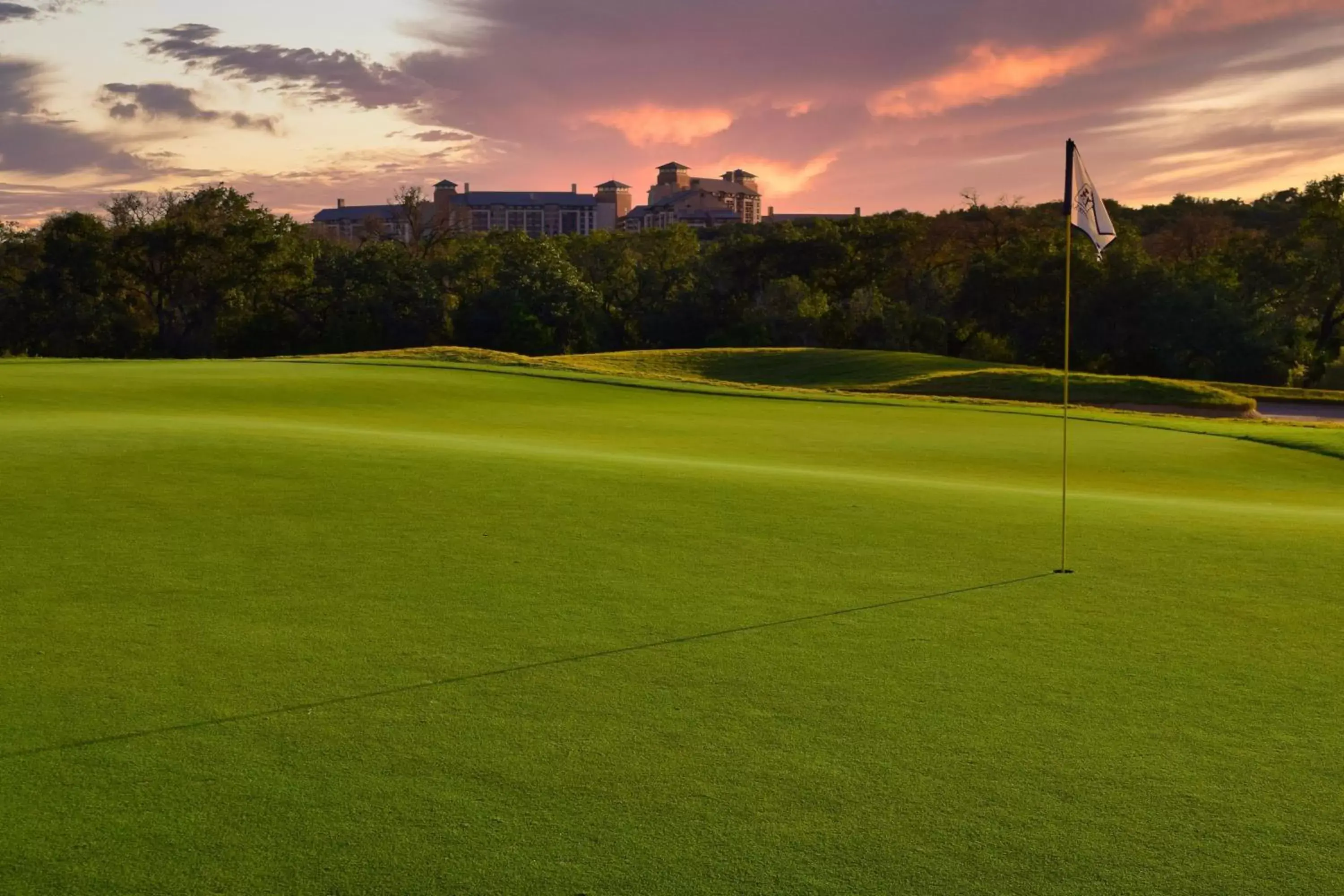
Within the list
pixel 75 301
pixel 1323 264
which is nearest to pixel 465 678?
pixel 75 301

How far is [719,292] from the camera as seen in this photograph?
61.5m

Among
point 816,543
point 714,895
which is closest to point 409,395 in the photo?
point 816,543

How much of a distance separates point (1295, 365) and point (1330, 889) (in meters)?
50.4

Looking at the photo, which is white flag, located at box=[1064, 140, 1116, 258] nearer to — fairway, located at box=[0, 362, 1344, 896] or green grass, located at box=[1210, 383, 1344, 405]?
fairway, located at box=[0, 362, 1344, 896]

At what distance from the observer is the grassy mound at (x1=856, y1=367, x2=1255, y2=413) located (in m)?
33.0

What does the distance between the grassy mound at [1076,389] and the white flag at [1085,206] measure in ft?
79.9

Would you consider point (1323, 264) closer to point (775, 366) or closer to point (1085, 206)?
point (775, 366)

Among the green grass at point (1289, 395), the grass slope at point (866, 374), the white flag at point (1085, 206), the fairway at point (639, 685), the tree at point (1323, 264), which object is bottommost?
the fairway at point (639, 685)

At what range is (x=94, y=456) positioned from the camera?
1184cm

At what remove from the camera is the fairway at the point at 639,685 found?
161 inches

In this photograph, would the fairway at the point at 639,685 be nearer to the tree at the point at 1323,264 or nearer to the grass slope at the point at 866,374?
the grass slope at the point at 866,374

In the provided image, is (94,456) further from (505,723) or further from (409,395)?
(409,395)

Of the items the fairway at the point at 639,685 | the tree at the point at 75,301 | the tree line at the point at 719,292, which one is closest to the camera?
the fairway at the point at 639,685

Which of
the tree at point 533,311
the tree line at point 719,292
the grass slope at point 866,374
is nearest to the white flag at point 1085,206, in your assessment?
the grass slope at point 866,374
